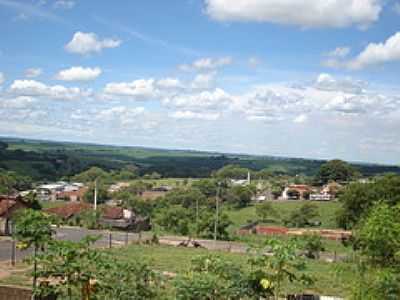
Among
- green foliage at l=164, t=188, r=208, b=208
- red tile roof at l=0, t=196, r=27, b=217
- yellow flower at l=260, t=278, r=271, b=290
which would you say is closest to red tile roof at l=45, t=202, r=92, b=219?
red tile roof at l=0, t=196, r=27, b=217

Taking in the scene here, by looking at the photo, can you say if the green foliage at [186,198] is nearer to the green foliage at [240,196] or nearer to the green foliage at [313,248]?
the green foliage at [240,196]

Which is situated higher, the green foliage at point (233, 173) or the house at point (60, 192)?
the green foliage at point (233, 173)

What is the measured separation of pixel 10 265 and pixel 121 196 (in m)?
41.1

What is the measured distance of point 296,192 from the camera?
79562 mm

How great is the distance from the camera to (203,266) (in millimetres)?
9312

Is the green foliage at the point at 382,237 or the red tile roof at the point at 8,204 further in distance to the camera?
the red tile roof at the point at 8,204

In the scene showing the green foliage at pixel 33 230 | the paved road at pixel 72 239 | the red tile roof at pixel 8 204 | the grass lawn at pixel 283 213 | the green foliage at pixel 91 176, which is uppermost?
the green foliage at pixel 33 230

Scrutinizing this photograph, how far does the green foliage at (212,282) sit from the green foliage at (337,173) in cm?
→ 7616

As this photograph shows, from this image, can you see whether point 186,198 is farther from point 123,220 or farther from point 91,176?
point 91,176

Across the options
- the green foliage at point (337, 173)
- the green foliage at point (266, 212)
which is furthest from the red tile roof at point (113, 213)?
the green foliage at point (337, 173)

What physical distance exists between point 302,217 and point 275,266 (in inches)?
1780

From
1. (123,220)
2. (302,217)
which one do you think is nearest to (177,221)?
(123,220)

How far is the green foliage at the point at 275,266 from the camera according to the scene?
8555 mm

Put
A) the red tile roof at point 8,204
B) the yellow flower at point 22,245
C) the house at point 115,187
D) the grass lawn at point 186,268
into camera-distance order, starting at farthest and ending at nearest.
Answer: the house at point 115,187 → the red tile roof at point 8,204 → the grass lawn at point 186,268 → the yellow flower at point 22,245
